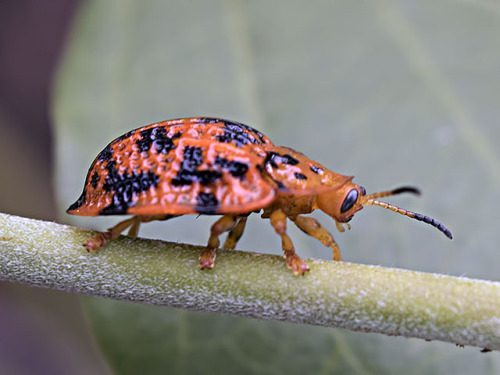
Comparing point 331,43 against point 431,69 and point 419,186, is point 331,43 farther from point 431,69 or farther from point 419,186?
point 419,186

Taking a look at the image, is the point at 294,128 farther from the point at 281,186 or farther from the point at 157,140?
the point at 157,140

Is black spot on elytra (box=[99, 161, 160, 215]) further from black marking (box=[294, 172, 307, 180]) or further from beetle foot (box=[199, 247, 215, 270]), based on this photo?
black marking (box=[294, 172, 307, 180])

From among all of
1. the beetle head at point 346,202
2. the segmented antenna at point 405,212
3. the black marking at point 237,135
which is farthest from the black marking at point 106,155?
the segmented antenna at point 405,212

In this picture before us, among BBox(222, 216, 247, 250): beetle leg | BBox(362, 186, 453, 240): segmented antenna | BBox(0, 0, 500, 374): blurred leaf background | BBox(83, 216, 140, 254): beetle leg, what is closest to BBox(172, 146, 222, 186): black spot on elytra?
BBox(83, 216, 140, 254): beetle leg

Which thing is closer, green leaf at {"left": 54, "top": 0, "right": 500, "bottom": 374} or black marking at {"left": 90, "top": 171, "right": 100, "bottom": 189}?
black marking at {"left": 90, "top": 171, "right": 100, "bottom": 189}

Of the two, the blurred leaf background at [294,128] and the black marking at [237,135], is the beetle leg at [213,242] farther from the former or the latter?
the blurred leaf background at [294,128]

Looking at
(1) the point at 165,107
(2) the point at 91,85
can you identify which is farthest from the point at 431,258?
(2) the point at 91,85

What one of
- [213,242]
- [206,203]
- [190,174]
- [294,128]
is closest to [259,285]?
[213,242]
